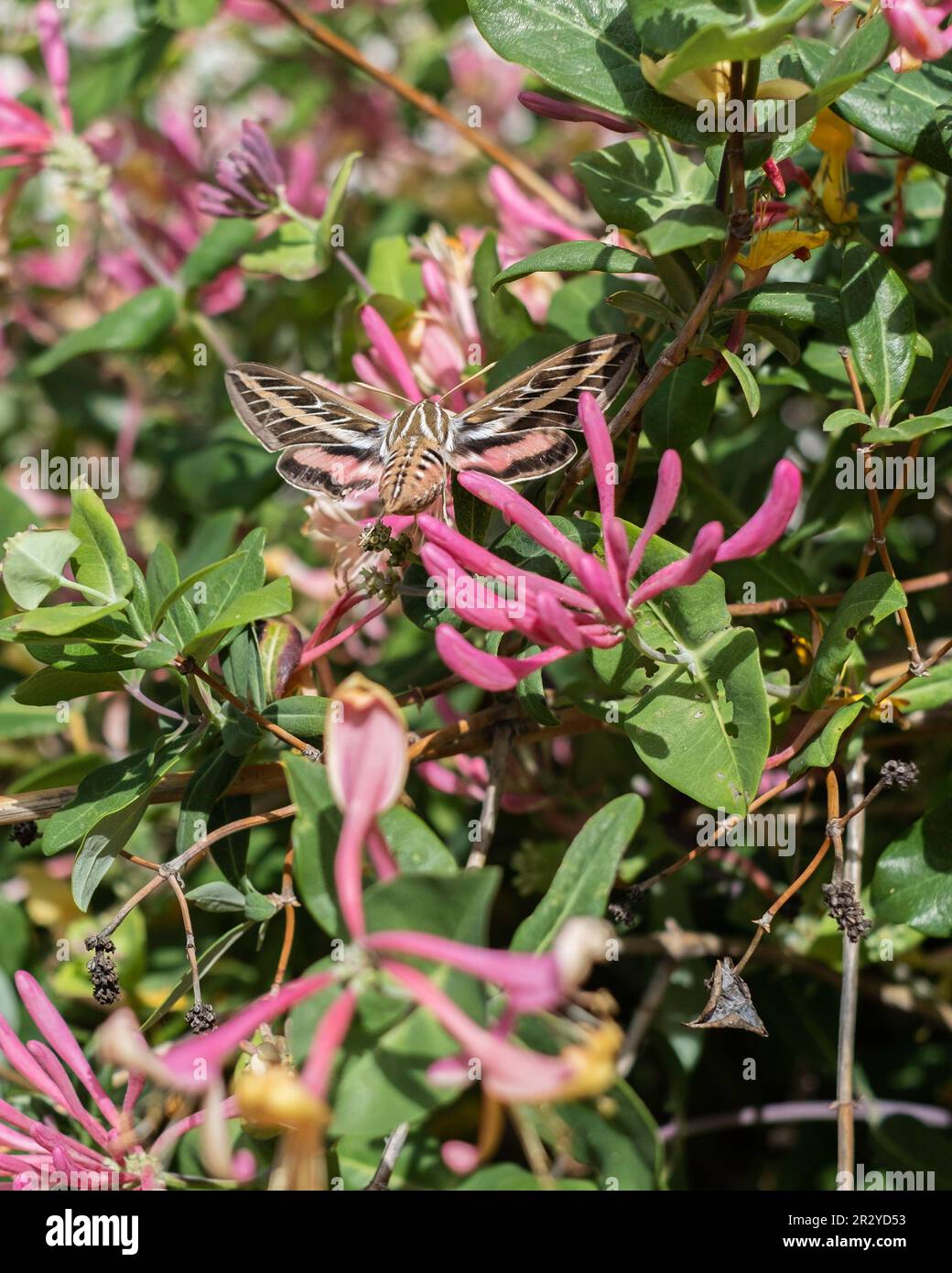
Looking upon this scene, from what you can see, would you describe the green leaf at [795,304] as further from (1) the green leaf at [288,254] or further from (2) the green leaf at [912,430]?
(1) the green leaf at [288,254]

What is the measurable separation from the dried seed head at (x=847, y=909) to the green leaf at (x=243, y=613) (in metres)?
0.40

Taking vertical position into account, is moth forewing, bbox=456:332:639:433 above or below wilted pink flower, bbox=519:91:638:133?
below

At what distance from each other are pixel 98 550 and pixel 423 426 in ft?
0.75

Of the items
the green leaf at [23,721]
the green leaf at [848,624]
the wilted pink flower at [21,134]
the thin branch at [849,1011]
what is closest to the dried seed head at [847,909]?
the thin branch at [849,1011]

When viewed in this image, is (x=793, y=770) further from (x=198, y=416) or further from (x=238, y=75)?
(x=238, y=75)

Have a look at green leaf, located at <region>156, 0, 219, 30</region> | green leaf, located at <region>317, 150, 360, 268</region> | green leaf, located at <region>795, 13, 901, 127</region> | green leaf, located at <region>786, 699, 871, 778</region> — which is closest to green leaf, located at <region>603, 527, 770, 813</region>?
green leaf, located at <region>786, 699, 871, 778</region>

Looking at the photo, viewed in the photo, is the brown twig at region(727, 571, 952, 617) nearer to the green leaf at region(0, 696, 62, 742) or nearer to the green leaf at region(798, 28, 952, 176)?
the green leaf at region(798, 28, 952, 176)

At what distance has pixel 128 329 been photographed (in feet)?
4.02

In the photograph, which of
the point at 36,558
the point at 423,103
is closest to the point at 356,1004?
the point at 36,558

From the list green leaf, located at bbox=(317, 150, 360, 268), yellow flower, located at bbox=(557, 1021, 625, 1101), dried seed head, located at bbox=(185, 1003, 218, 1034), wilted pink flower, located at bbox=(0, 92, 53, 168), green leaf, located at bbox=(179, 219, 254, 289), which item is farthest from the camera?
wilted pink flower, located at bbox=(0, 92, 53, 168)

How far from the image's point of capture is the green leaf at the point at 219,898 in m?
0.80

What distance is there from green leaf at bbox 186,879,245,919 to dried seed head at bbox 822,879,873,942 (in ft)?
1.31

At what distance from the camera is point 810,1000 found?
103 cm

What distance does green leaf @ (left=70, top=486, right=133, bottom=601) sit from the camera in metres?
0.73
